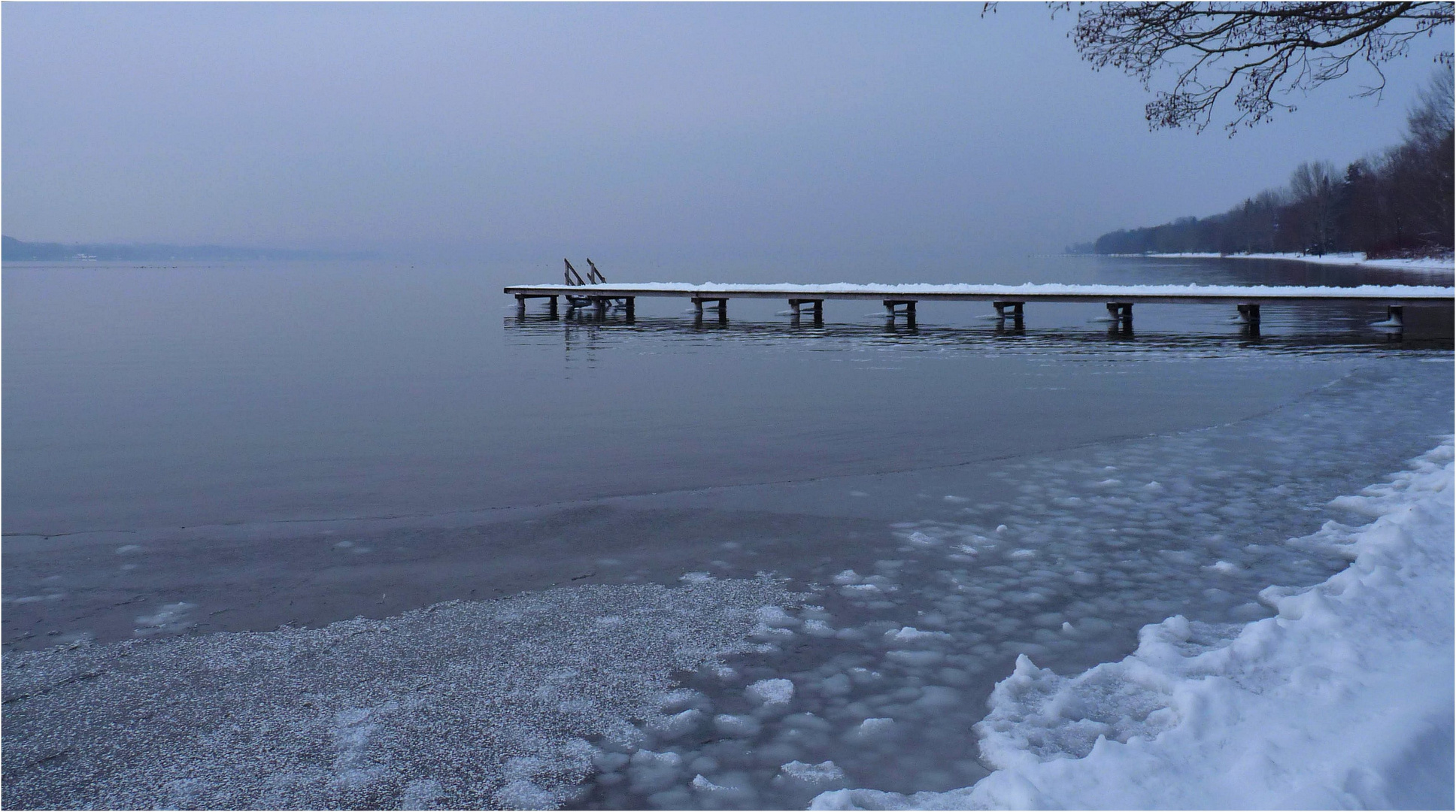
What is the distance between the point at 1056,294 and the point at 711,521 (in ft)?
77.6

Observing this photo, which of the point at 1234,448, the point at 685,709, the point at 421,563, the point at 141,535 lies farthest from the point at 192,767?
the point at 1234,448

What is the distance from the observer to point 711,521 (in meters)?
7.45

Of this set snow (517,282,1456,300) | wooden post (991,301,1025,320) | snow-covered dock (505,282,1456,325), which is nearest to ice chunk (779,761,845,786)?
snow-covered dock (505,282,1456,325)

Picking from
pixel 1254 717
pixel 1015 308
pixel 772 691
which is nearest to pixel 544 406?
pixel 772 691

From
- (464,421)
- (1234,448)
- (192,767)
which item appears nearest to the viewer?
(192,767)

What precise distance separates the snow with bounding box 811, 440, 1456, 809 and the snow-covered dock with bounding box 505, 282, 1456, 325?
23082 mm

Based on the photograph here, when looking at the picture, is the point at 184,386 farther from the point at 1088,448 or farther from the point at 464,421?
the point at 1088,448

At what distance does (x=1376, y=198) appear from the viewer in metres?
85.9

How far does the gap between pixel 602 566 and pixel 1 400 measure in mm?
14638

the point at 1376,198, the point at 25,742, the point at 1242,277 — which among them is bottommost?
the point at 25,742

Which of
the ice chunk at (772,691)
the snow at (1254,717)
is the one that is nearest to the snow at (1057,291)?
the snow at (1254,717)

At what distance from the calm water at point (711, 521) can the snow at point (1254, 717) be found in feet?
0.69

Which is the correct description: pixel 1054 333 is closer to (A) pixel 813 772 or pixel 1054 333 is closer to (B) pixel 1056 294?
(B) pixel 1056 294

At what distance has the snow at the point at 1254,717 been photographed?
10.7 ft
